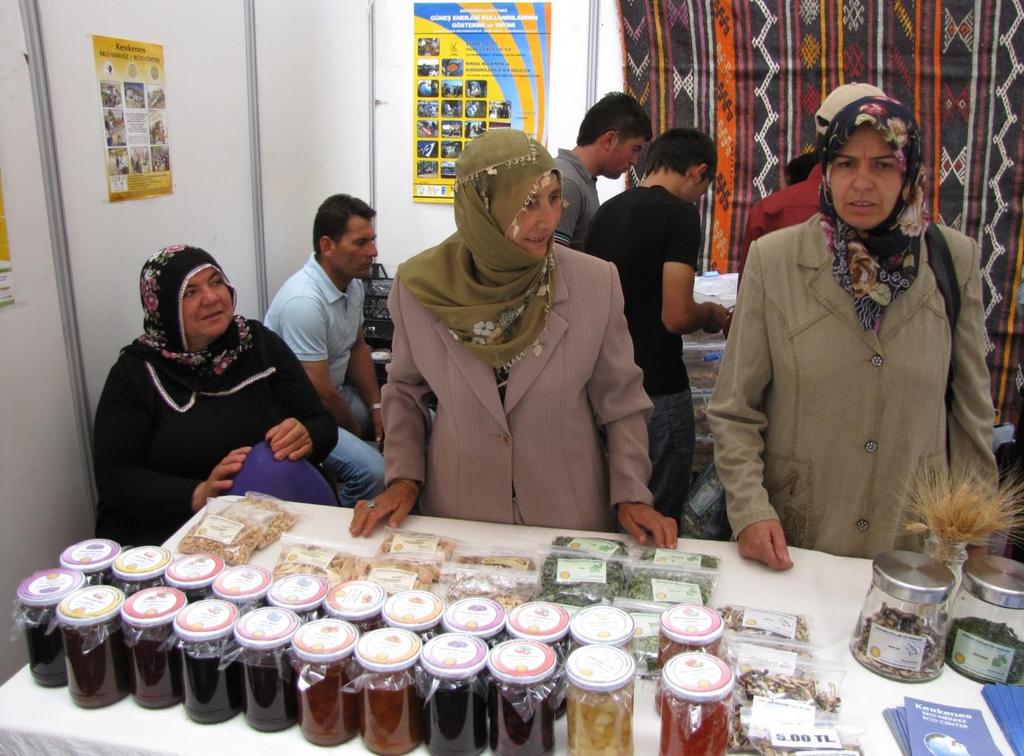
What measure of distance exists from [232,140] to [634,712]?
8.95 ft

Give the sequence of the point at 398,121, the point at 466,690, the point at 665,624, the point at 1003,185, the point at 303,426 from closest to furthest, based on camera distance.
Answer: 1. the point at 466,690
2. the point at 665,624
3. the point at 303,426
4. the point at 1003,185
5. the point at 398,121

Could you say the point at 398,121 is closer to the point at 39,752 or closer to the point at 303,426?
the point at 303,426

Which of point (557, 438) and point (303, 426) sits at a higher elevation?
point (557, 438)

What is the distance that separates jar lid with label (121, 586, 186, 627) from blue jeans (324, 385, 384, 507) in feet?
5.43

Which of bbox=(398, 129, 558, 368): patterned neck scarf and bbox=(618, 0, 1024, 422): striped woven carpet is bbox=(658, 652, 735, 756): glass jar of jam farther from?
bbox=(618, 0, 1024, 422): striped woven carpet

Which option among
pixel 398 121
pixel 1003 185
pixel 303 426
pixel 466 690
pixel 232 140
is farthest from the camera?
pixel 398 121

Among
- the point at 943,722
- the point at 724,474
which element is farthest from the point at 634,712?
the point at 724,474

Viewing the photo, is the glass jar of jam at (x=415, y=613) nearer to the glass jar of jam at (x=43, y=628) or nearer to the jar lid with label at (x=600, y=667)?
the jar lid with label at (x=600, y=667)

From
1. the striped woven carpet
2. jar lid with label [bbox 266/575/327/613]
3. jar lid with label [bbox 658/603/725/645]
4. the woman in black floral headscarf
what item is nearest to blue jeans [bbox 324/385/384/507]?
the woman in black floral headscarf

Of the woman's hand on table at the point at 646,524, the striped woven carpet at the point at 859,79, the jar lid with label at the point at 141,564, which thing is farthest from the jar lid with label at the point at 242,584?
the striped woven carpet at the point at 859,79

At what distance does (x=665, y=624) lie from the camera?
107 cm

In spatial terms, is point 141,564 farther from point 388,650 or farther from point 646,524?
point 646,524

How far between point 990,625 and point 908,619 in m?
0.12

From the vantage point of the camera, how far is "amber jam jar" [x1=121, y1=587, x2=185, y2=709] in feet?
3.45
